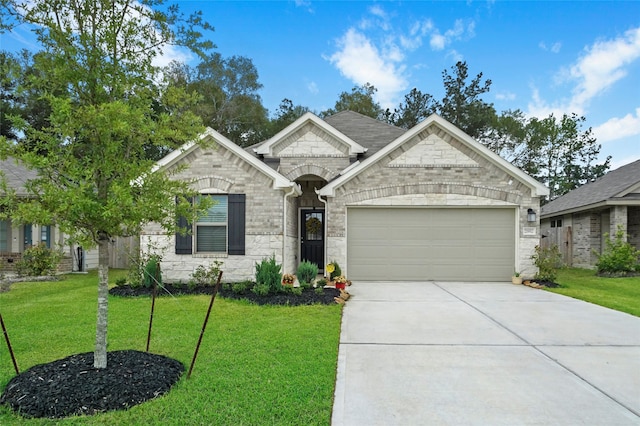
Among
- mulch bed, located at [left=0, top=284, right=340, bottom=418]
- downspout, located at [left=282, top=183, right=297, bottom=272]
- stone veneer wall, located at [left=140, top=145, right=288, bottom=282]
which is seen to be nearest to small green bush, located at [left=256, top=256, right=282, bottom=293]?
stone veneer wall, located at [left=140, top=145, right=288, bottom=282]

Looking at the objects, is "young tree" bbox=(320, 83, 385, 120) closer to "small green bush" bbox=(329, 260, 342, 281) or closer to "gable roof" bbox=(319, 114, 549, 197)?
"gable roof" bbox=(319, 114, 549, 197)

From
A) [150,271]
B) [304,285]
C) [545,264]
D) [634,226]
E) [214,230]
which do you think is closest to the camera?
[304,285]

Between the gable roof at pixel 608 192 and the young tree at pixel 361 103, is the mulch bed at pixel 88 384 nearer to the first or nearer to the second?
the gable roof at pixel 608 192

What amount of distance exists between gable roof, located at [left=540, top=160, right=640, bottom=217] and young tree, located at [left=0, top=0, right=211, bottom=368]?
15559 mm

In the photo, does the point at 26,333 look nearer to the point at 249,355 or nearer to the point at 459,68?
the point at 249,355

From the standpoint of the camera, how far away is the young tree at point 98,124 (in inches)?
147

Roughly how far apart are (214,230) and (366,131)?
790 cm

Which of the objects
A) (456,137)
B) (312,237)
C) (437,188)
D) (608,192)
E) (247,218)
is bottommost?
(312,237)

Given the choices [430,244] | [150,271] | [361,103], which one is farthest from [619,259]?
[361,103]

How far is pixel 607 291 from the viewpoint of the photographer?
1051 cm

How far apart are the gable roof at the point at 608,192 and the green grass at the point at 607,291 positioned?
307 centimetres

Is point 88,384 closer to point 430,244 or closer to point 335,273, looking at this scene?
point 335,273

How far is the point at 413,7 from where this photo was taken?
11594mm

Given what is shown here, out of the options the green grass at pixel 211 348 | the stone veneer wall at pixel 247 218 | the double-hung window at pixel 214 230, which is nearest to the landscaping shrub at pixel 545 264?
the green grass at pixel 211 348
